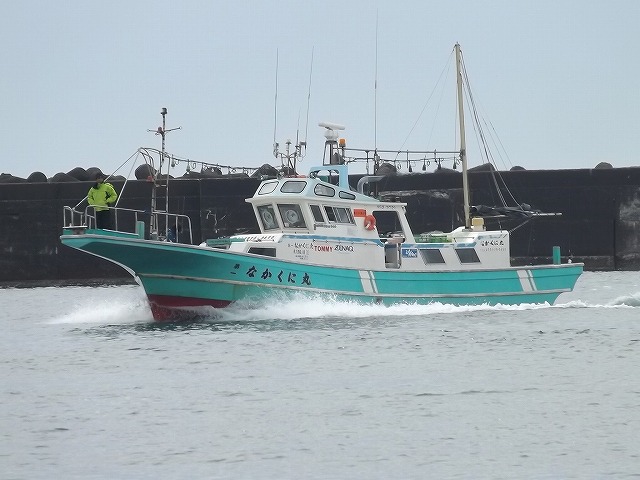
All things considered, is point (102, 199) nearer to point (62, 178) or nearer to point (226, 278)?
point (226, 278)

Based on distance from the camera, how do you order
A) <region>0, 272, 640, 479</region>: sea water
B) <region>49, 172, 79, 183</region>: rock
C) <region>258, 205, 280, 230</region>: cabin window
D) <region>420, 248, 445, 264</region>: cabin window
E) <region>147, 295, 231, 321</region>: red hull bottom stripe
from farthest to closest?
<region>49, 172, 79, 183</region>: rock → <region>420, 248, 445, 264</region>: cabin window → <region>258, 205, 280, 230</region>: cabin window → <region>147, 295, 231, 321</region>: red hull bottom stripe → <region>0, 272, 640, 479</region>: sea water

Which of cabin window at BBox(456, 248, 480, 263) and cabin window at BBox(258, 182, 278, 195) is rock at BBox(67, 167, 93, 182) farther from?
cabin window at BBox(456, 248, 480, 263)

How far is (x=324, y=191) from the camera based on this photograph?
26078mm

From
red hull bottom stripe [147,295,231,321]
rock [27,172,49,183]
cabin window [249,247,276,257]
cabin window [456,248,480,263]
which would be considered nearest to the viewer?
red hull bottom stripe [147,295,231,321]

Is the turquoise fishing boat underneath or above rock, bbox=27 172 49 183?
underneath

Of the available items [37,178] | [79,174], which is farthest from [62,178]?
[37,178]

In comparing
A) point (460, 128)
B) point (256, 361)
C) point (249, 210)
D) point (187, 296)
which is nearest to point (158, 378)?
point (256, 361)

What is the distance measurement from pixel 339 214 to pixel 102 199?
202 inches

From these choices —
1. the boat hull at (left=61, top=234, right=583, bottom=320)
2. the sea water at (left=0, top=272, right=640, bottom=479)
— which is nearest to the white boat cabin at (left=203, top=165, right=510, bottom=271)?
the boat hull at (left=61, top=234, right=583, bottom=320)

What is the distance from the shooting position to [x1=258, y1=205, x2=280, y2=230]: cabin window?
26109mm

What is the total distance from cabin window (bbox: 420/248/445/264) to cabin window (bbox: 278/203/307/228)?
3.00 meters

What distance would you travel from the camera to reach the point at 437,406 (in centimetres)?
1562

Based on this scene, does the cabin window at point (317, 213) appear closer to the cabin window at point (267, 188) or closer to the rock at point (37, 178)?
the cabin window at point (267, 188)

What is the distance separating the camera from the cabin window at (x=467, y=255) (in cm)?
2742
